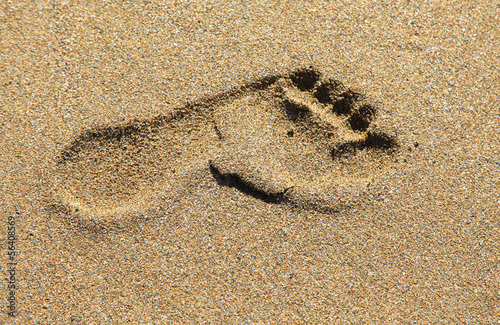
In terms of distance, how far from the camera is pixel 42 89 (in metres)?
2.05

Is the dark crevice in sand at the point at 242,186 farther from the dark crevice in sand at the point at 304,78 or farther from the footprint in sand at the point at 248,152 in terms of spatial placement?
the dark crevice in sand at the point at 304,78

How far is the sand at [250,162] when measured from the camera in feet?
6.14

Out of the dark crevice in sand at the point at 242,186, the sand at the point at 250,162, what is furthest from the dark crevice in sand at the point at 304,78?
the dark crevice in sand at the point at 242,186

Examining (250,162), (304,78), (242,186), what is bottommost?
(242,186)

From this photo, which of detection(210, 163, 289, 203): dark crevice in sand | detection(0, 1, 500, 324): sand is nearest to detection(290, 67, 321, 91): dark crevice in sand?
detection(0, 1, 500, 324): sand

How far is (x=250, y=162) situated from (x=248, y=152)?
47 mm

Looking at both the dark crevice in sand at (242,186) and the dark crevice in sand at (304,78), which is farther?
the dark crevice in sand at (304,78)

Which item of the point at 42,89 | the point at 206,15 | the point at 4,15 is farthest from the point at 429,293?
the point at 4,15

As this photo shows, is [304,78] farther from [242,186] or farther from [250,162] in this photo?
[242,186]

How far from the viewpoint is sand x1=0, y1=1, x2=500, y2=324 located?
1872mm

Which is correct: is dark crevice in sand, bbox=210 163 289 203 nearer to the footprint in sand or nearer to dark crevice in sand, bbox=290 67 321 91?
the footprint in sand

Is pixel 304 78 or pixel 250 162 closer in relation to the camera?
pixel 250 162

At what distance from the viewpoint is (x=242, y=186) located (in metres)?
1.98

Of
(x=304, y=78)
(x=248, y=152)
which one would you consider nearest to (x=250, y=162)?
(x=248, y=152)
